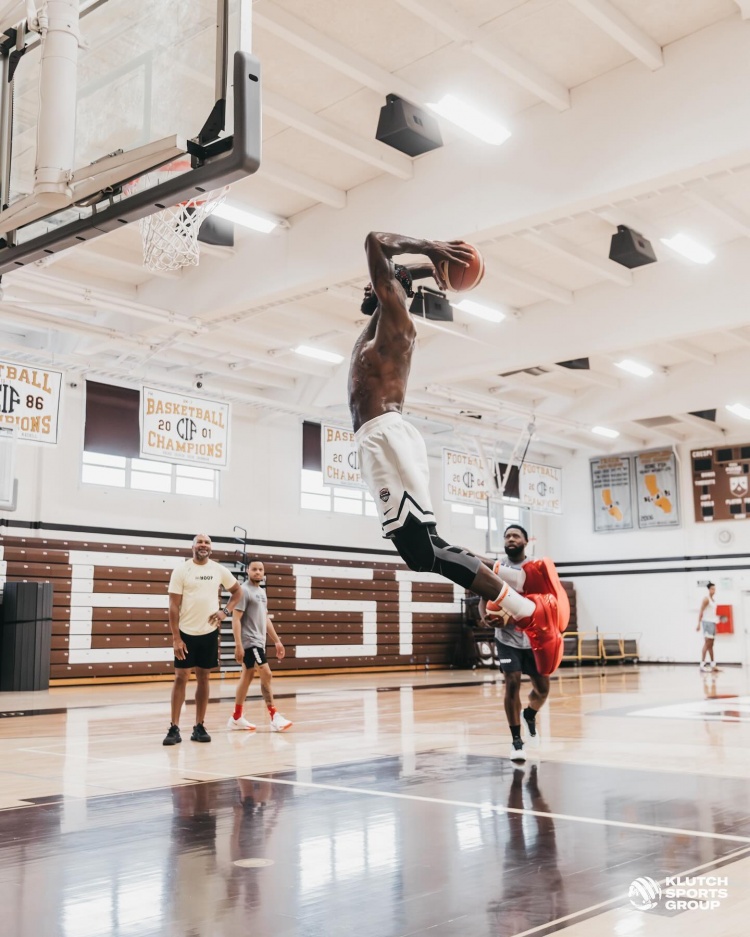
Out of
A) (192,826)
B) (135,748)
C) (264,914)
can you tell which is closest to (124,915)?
(264,914)

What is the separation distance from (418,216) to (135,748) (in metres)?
6.49

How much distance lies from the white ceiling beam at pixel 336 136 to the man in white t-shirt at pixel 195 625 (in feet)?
14.6

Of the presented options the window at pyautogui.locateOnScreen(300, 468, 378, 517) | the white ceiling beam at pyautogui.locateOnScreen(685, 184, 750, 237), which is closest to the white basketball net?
the white ceiling beam at pyautogui.locateOnScreen(685, 184, 750, 237)

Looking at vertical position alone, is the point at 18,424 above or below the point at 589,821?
above

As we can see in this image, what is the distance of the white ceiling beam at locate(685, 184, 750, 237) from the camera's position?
11273mm

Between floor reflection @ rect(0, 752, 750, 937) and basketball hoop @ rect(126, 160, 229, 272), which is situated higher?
basketball hoop @ rect(126, 160, 229, 272)

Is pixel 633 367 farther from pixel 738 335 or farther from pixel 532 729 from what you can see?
pixel 532 729

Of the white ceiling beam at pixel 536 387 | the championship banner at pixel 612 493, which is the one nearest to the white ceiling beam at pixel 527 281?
the white ceiling beam at pixel 536 387

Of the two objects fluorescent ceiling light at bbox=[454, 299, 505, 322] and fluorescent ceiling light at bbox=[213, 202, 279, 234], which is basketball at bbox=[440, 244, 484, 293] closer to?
fluorescent ceiling light at bbox=[213, 202, 279, 234]

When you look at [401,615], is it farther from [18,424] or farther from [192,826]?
[192,826]

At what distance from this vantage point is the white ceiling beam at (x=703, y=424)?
76.9 ft

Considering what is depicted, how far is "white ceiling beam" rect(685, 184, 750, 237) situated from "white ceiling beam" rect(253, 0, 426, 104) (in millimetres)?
3776

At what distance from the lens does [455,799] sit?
18.4 ft

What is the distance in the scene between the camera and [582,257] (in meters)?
13.0
